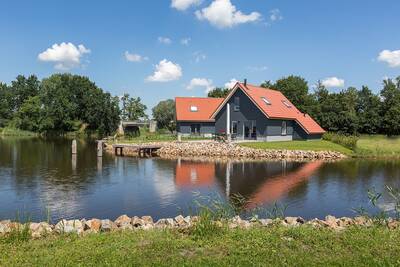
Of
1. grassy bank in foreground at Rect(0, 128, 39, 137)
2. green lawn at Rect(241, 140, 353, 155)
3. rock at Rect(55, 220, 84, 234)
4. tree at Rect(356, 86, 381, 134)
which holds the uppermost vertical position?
tree at Rect(356, 86, 381, 134)

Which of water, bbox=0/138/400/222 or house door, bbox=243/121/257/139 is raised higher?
house door, bbox=243/121/257/139

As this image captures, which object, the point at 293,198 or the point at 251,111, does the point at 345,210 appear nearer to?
the point at 293,198

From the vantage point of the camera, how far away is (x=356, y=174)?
24.2 m

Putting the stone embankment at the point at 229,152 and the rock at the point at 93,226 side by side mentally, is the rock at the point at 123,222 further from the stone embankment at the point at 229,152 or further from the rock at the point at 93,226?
the stone embankment at the point at 229,152

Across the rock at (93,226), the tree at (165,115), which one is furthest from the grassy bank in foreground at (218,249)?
the tree at (165,115)

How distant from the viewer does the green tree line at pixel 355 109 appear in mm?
50812

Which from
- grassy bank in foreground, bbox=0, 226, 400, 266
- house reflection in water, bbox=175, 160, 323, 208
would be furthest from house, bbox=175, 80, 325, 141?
grassy bank in foreground, bbox=0, 226, 400, 266

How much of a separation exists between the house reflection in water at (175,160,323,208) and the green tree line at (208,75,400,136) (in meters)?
23.4

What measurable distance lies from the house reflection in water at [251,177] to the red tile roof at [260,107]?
12.0 metres

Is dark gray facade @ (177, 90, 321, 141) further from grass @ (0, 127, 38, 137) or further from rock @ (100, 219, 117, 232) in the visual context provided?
grass @ (0, 127, 38, 137)

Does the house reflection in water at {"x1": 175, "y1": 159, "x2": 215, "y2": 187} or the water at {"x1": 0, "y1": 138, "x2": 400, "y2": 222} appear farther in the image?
the house reflection in water at {"x1": 175, "y1": 159, "x2": 215, "y2": 187}

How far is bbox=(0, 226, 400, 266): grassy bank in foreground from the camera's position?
688 centimetres

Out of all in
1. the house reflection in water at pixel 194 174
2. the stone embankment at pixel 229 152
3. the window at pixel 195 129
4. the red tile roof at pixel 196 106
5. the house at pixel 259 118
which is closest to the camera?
the house reflection in water at pixel 194 174

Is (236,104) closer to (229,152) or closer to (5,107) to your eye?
(229,152)
